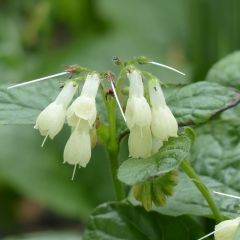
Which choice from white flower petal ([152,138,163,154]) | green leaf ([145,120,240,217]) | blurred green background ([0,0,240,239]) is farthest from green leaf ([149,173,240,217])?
blurred green background ([0,0,240,239])

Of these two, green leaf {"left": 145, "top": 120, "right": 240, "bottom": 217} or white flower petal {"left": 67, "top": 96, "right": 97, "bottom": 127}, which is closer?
white flower petal {"left": 67, "top": 96, "right": 97, "bottom": 127}

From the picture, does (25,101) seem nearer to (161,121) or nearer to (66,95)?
(66,95)

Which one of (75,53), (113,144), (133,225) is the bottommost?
(75,53)

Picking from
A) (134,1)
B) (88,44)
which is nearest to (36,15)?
(88,44)

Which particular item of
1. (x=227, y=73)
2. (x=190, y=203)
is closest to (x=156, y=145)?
(x=190, y=203)

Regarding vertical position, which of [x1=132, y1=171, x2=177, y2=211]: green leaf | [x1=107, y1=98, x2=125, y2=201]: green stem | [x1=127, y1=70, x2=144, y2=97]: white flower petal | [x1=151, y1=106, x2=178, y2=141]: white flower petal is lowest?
[x1=132, y1=171, x2=177, y2=211]: green leaf

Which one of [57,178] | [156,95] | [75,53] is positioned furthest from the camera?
[75,53]

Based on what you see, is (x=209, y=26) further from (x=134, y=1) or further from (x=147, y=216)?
(x=147, y=216)

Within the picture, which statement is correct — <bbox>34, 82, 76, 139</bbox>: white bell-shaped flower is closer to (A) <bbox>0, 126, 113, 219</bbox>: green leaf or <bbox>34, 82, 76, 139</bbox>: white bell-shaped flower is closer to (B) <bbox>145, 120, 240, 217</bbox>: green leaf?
(B) <bbox>145, 120, 240, 217</bbox>: green leaf
